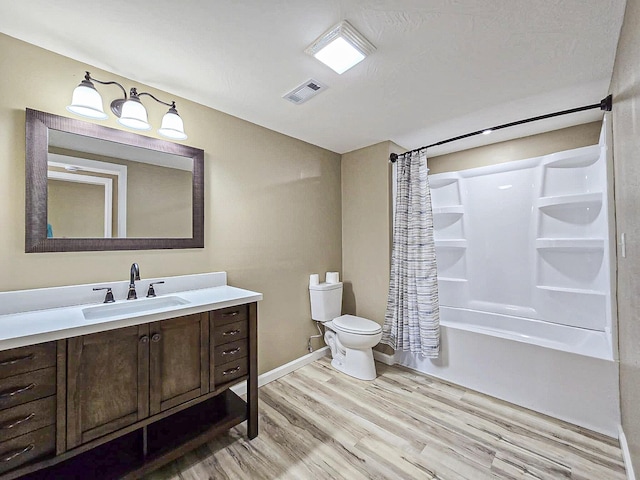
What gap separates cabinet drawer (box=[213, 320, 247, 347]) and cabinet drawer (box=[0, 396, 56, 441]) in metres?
0.67

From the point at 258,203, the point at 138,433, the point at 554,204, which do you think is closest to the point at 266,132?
the point at 258,203

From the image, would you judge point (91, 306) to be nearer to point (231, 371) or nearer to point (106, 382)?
point (106, 382)

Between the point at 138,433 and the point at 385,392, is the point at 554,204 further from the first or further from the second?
the point at 138,433

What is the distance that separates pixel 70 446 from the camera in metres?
1.11

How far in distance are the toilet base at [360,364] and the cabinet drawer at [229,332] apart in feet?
4.03

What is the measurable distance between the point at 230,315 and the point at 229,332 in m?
0.10

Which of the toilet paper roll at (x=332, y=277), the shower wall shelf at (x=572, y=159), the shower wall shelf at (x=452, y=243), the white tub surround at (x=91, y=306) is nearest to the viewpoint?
the white tub surround at (x=91, y=306)

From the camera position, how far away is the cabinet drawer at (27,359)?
988 mm

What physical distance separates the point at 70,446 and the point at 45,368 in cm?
35

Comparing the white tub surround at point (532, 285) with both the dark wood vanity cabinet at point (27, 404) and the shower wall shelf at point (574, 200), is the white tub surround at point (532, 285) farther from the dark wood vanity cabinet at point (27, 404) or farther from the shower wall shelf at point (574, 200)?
the dark wood vanity cabinet at point (27, 404)

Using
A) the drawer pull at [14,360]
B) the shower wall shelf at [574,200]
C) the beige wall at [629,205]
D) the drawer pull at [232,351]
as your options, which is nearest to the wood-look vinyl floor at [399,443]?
the beige wall at [629,205]

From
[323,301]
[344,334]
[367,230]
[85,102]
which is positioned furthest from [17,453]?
[367,230]

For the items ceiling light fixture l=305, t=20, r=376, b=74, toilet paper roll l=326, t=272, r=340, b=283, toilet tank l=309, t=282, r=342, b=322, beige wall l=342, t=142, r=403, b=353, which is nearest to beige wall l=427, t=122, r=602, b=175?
beige wall l=342, t=142, r=403, b=353

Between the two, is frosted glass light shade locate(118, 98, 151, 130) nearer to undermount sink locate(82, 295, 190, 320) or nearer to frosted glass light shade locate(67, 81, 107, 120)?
frosted glass light shade locate(67, 81, 107, 120)
